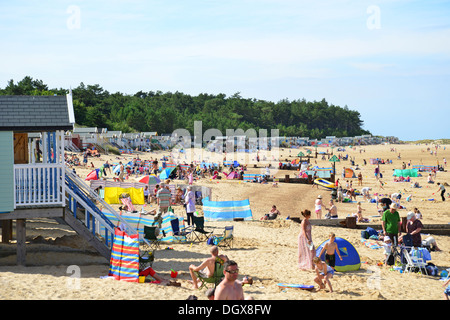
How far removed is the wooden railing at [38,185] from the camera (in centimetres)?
1021

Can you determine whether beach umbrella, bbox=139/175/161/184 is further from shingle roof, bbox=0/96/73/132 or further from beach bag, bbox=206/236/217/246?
shingle roof, bbox=0/96/73/132

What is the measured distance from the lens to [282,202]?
26.8 metres

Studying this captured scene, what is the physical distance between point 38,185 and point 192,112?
120840 mm

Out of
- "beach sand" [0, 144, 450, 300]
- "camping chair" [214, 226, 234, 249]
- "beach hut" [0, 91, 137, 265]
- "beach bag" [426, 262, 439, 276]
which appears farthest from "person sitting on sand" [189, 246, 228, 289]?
"beach bag" [426, 262, 439, 276]

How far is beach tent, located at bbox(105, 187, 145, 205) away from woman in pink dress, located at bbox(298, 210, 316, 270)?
1211 centimetres

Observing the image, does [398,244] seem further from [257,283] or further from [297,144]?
[297,144]

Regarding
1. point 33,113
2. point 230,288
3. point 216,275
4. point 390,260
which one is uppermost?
point 33,113

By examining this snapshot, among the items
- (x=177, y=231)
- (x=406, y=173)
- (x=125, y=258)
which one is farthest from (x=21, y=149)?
(x=406, y=173)

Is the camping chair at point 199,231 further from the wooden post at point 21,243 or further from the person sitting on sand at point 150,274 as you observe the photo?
the wooden post at point 21,243

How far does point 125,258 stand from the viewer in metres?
9.51

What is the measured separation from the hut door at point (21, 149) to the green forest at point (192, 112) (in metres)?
56.0

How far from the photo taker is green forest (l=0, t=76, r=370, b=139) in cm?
7788

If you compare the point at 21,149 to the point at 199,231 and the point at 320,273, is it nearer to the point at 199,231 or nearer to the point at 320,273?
the point at 199,231
